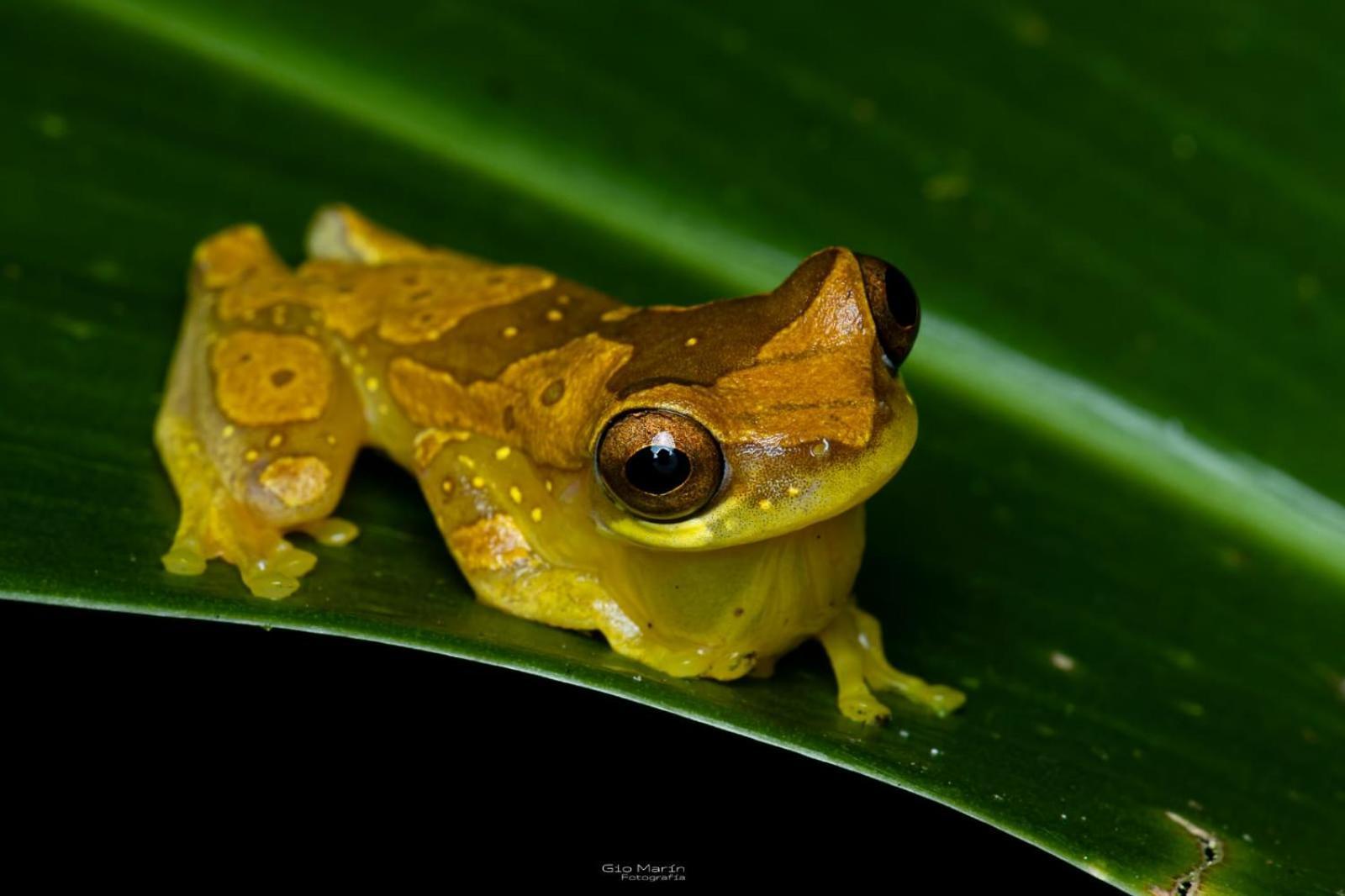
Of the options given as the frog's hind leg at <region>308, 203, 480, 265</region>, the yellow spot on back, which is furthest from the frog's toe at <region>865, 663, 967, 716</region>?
the frog's hind leg at <region>308, 203, 480, 265</region>

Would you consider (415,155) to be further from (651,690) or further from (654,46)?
(651,690)

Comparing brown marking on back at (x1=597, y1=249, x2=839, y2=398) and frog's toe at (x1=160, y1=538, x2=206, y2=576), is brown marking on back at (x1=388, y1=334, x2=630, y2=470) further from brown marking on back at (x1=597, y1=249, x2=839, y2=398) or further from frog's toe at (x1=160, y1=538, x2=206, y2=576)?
frog's toe at (x1=160, y1=538, x2=206, y2=576)

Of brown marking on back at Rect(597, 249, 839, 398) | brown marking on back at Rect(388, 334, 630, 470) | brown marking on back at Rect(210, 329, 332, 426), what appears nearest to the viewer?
brown marking on back at Rect(597, 249, 839, 398)

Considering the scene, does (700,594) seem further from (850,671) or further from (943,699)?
(943,699)

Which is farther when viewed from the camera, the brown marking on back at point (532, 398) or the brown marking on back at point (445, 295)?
the brown marking on back at point (445, 295)

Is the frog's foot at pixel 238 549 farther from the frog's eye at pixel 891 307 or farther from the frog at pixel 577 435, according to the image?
the frog's eye at pixel 891 307

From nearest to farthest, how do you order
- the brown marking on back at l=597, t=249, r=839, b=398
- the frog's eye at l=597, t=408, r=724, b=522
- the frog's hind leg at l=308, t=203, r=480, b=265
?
the frog's eye at l=597, t=408, r=724, b=522, the brown marking on back at l=597, t=249, r=839, b=398, the frog's hind leg at l=308, t=203, r=480, b=265

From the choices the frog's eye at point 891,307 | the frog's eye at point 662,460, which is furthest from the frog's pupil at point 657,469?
the frog's eye at point 891,307
